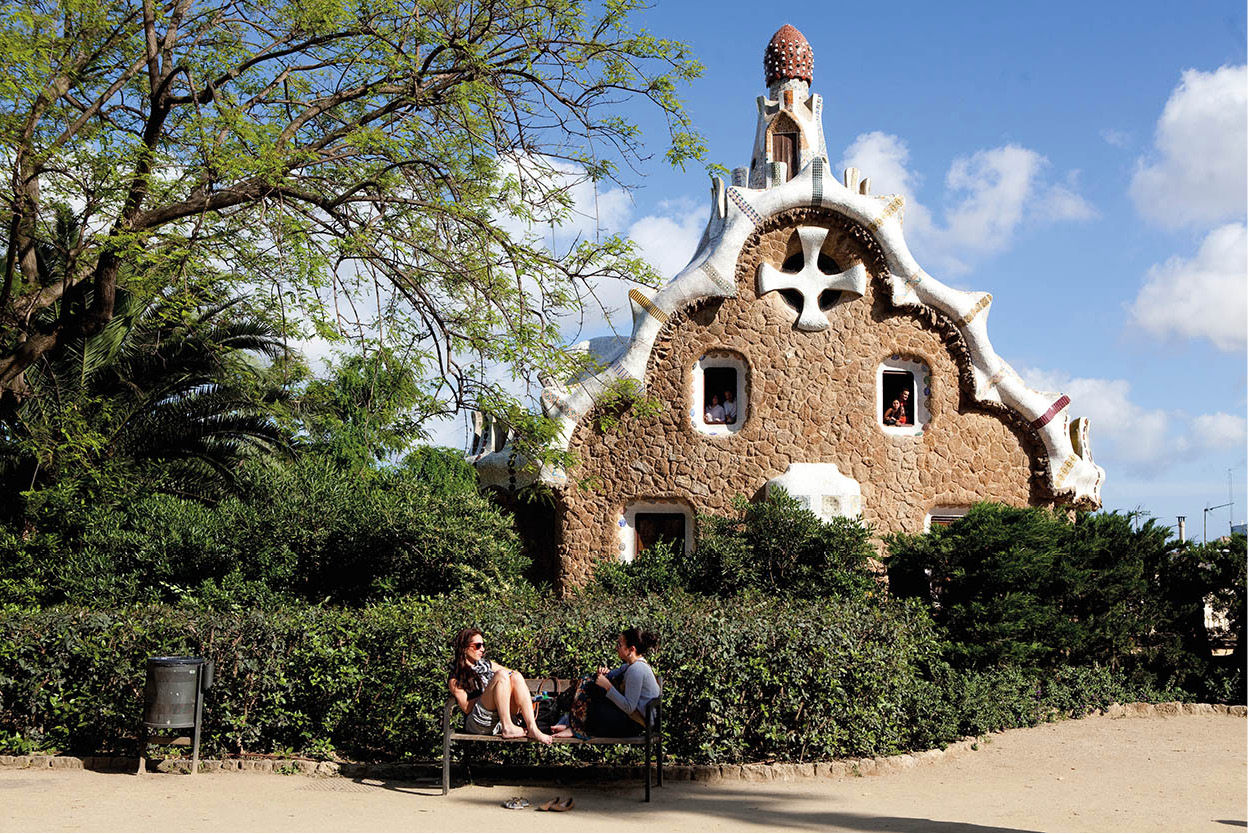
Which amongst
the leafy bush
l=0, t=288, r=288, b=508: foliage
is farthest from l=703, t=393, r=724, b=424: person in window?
l=0, t=288, r=288, b=508: foliage

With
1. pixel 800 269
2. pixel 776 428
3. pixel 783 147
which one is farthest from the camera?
pixel 783 147

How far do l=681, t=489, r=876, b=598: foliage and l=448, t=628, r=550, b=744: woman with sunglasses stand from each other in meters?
5.46

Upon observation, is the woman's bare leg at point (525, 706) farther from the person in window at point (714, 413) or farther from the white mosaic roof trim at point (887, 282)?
the person in window at point (714, 413)

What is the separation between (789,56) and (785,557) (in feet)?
28.2

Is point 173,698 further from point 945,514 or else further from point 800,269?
point 945,514

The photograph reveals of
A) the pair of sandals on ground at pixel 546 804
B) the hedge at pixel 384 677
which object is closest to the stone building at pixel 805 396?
the hedge at pixel 384 677

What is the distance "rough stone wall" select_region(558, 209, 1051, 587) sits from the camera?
564 inches

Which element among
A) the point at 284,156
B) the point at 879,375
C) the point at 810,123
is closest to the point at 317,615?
the point at 284,156

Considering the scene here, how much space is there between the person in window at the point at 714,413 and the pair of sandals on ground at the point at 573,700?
317 inches

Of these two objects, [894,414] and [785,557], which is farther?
[894,414]

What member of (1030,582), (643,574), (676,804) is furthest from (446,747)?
(1030,582)

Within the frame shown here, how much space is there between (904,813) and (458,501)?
6252mm

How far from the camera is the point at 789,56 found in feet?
55.6

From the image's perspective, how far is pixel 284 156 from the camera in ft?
29.3
